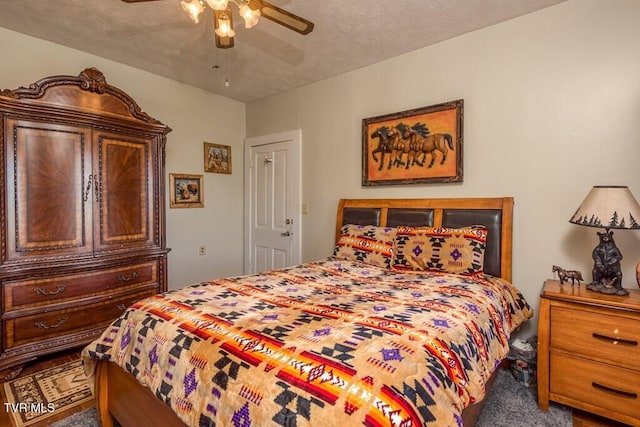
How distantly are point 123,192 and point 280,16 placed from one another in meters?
2.00

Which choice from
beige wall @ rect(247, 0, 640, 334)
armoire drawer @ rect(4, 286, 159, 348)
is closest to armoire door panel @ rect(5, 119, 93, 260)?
armoire drawer @ rect(4, 286, 159, 348)

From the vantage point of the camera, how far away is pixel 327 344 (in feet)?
3.74

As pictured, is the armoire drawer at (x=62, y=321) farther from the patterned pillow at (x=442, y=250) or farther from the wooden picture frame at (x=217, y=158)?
the patterned pillow at (x=442, y=250)

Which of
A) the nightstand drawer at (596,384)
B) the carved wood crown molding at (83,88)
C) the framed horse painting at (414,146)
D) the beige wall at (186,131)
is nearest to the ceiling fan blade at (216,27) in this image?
the carved wood crown molding at (83,88)

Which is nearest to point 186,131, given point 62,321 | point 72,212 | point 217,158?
point 217,158

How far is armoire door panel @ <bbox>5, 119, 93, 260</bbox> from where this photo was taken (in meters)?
2.33

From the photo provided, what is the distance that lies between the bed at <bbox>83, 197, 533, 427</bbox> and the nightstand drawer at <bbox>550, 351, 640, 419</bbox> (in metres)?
0.34

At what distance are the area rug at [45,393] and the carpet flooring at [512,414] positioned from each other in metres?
0.18

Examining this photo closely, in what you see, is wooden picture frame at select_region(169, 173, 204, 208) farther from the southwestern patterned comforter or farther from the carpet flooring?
the carpet flooring

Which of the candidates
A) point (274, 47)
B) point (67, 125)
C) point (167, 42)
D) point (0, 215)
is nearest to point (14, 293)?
point (0, 215)

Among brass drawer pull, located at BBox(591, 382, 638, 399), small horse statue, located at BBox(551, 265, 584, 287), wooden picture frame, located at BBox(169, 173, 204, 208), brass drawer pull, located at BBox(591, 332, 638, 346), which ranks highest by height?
wooden picture frame, located at BBox(169, 173, 204, 208)

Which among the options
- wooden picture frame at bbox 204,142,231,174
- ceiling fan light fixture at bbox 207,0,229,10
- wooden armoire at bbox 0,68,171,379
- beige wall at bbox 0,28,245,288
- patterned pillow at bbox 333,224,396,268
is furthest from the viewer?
wooden picture frame at bbox 204,142,231,174

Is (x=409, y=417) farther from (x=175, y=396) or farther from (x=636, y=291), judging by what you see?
(x=636, y=291)

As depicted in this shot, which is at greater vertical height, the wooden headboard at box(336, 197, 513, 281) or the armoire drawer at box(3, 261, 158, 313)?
the wooden headboard at box(336, 197, 513, 281)
